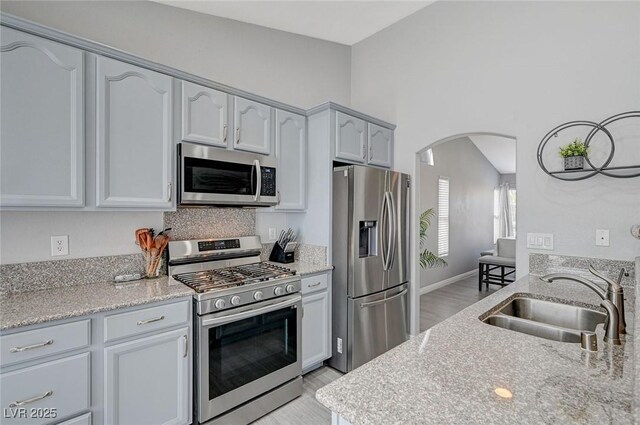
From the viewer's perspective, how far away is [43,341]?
1.41 meters

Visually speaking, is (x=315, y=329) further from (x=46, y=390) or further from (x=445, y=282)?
(x=445, y=282)

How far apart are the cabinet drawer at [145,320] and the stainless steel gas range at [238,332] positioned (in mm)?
97

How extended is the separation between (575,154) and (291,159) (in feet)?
6.97

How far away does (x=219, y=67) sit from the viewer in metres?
2.72

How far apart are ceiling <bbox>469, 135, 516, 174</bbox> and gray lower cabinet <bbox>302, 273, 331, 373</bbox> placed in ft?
15.7

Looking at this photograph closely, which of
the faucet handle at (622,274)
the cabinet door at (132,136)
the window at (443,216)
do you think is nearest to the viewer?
the cabinet door at (132,136)

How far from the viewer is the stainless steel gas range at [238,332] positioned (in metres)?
1.88

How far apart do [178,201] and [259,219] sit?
3.01 ft

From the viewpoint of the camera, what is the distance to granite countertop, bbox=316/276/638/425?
0.73 m

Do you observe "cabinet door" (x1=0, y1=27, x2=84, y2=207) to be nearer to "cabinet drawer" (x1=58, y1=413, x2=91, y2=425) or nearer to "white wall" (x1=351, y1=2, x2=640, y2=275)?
"cabinet drawer" (x1=58, y1=413, x2=91, y2=425)

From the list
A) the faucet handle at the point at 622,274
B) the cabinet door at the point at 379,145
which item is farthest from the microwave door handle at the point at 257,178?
the faucet handle at the point at 622,274

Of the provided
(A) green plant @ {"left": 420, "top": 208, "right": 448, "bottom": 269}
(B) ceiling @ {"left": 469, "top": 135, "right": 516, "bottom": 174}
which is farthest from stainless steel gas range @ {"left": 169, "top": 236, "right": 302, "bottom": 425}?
(B) ceiling @ {"left": 469, "top": 135, "right": 516, "bottom": 174}

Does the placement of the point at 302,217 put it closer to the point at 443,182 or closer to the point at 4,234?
the point at 4,234

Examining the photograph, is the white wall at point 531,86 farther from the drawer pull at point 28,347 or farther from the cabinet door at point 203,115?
the drawer pull at point 28,347
